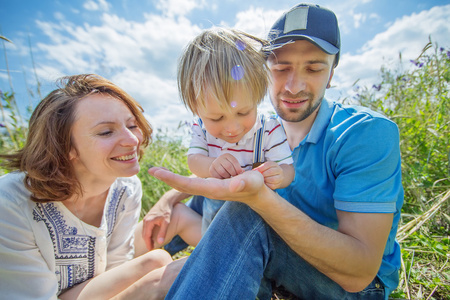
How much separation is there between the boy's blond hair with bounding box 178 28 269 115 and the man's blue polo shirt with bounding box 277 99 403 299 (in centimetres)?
48

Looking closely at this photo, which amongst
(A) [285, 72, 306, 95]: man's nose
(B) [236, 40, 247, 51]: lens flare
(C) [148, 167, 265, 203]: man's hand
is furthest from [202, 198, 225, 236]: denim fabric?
(B) [236, 40, 247, 51]: lens flare

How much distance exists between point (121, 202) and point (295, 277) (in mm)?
1448

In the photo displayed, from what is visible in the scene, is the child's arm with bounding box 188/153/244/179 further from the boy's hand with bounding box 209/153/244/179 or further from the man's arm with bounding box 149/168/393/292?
the man's arm with bounding box 149/168/393/292

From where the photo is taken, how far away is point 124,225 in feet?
6.78

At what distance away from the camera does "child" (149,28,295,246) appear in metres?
1.25

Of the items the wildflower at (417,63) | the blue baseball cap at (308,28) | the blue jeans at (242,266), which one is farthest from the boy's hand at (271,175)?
the wildflower at (417,63)

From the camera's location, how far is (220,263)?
1.18m

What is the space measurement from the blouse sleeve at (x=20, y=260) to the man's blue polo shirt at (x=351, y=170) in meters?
1.50

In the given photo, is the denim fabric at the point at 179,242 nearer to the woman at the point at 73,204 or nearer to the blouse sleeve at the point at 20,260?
the woman at the point at 73,204

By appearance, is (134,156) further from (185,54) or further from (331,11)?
(331,11)

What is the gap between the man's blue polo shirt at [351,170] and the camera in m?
1.24

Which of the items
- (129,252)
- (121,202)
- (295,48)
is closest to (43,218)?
(121,202)

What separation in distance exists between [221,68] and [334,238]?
99cm

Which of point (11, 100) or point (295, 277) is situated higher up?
point (11, 100)
